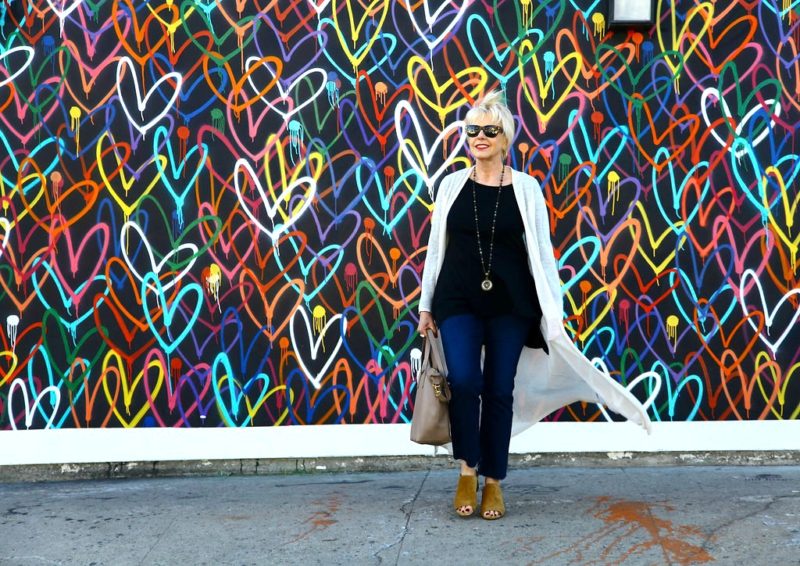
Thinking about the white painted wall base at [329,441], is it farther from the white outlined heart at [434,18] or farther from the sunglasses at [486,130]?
the white outlined heart at [434,18]

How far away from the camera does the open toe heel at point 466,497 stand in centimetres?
446

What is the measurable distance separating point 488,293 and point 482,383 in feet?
1.26

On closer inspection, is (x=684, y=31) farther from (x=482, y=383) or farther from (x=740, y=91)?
(x=482, y=383)

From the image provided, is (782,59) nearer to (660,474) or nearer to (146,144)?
(660,474)

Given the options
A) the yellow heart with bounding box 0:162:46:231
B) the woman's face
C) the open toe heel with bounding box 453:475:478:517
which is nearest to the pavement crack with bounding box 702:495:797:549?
the open toe heel with bounding box 453:475:478:517

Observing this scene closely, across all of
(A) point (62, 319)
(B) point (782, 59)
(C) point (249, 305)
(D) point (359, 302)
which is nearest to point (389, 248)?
(D) point (359, 302)

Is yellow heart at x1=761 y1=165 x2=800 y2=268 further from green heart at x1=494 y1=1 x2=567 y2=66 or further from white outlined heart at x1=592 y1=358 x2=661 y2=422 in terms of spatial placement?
green heart at x1=494 y1=1 x2=567 y2=66

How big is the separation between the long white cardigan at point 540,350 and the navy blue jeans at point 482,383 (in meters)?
0.17

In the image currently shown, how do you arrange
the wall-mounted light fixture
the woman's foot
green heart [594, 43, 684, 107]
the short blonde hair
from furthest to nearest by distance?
green heart [594, 43, 684, 107] < the wall-mounted light fixture < the short blonde hair < the woman's foot

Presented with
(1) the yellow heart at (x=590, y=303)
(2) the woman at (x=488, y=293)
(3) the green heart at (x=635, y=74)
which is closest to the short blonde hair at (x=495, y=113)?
(2) the woman at (x=488, y=293)

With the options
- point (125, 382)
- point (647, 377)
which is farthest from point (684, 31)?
point (125, 382)

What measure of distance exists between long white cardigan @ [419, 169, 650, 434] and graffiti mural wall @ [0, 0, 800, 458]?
2.73 feet

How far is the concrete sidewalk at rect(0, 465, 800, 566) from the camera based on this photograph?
401 cm

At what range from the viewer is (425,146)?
5.70m
